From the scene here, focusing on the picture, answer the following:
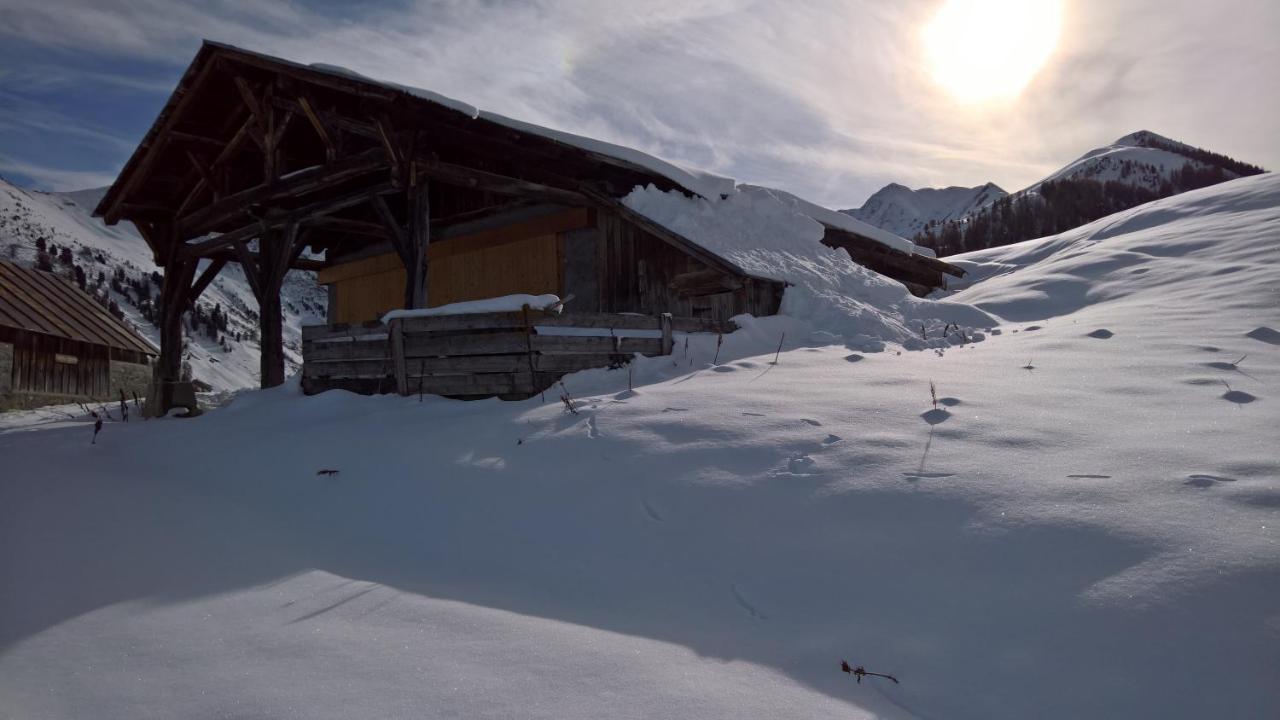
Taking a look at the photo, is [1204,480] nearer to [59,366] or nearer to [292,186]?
[292,186]

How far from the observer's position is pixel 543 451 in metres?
5.29

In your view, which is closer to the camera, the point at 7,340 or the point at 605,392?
the point at 605,392

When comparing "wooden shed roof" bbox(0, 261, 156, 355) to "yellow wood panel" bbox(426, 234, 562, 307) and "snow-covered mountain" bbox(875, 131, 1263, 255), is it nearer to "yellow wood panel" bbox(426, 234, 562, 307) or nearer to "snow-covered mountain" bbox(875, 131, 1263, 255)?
"yellow wood panel" bbox(426, 234, 562, 307)

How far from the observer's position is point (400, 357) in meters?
7.99

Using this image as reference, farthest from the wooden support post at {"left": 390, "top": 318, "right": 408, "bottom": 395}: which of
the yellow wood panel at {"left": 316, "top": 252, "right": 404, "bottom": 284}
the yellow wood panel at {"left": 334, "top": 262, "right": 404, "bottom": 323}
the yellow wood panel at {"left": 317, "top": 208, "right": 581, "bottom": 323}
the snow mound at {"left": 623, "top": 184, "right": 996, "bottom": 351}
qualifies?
the yellow wood panel at {"left": 316, "top": 252, "right": 404, "bottom": 284}

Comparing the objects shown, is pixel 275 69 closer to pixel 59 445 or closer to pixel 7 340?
pixel 59 445

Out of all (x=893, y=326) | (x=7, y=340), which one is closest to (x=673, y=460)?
(x=893, y=326)

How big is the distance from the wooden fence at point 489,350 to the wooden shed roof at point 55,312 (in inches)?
522

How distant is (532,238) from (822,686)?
1085cm

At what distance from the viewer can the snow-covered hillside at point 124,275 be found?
201 ft

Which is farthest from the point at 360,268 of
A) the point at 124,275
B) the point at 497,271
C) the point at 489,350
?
the point at 124,275

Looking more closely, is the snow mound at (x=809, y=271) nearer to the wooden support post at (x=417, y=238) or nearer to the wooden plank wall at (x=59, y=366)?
the wooden support post at (x=417, y=238)

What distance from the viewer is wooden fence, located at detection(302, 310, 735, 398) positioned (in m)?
7.48

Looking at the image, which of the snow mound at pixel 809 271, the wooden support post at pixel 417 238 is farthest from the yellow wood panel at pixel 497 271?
the wooden support post at pixel 417 238
